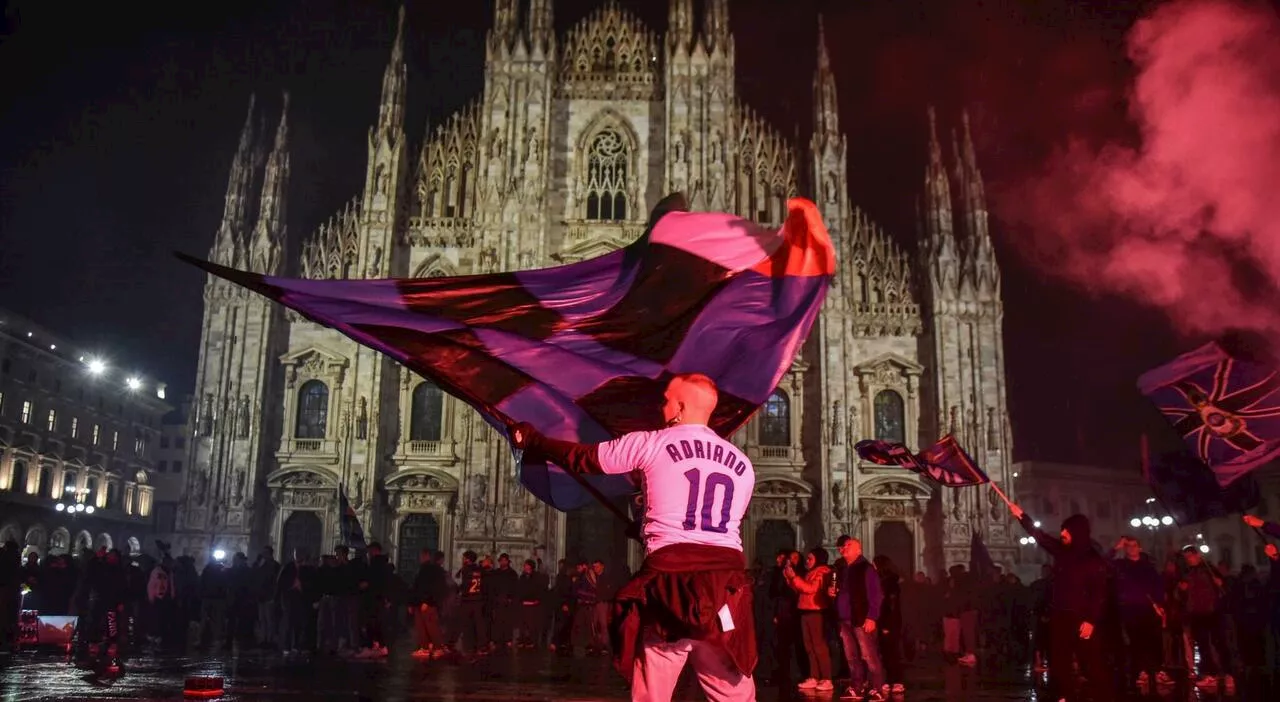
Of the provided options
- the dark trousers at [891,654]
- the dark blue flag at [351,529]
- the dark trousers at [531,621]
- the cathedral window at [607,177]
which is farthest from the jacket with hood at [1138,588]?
the cathedral window at [607,177]

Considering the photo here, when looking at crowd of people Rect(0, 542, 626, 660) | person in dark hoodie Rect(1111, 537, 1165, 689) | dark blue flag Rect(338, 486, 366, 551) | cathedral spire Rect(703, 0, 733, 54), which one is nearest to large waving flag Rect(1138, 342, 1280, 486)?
person in dark hoodie Rect(1111, 537, 1165, 689)

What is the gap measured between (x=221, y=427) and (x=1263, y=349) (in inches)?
1116

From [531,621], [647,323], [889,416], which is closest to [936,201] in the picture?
[889,416]

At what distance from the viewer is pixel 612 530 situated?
31.0 m

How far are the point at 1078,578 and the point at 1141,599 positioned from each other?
3619 millimetres

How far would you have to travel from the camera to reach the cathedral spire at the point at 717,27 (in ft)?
109

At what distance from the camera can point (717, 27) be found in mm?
33562

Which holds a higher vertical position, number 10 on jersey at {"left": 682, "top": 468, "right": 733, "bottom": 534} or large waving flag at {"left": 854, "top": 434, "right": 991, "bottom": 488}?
large waving flag at {"left": 854, "top": 434, "right": 991, "bottom": 488}

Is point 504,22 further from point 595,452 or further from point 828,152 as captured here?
point 595,452

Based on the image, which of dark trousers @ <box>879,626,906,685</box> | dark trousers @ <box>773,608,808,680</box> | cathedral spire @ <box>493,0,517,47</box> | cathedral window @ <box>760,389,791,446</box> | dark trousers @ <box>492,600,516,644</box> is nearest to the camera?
dark trousers @ <box>879,626,906,685</box>

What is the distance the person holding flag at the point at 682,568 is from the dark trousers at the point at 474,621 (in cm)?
1264

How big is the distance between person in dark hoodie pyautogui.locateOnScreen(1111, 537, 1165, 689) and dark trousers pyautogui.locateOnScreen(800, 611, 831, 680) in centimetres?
337

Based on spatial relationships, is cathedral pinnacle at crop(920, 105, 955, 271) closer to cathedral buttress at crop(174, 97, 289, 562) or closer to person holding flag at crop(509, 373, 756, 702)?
cathedral buttress at crop(174, 97, 289, 562)

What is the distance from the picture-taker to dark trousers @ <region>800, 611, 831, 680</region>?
11.1m
